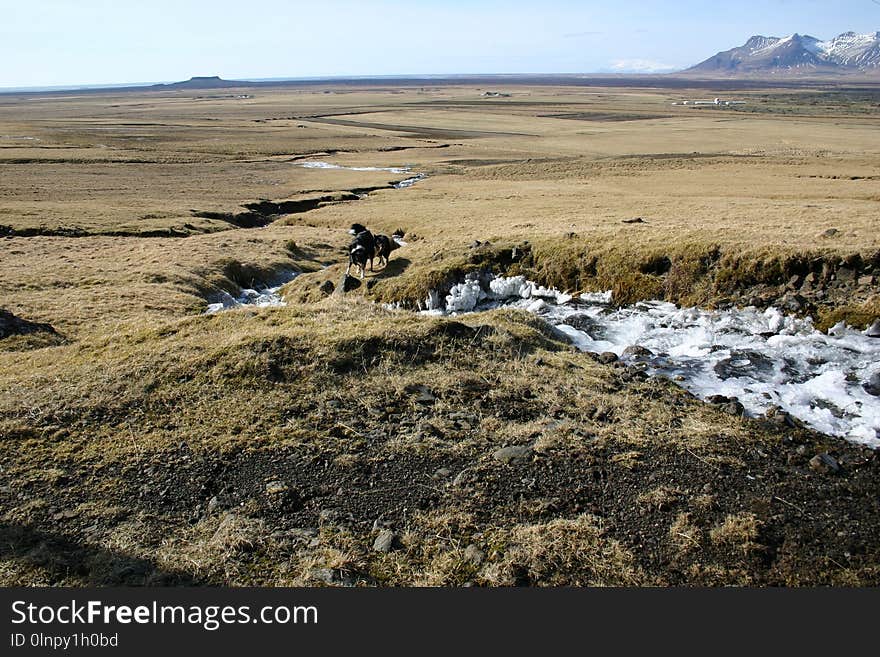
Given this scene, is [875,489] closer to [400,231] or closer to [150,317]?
[150,317]

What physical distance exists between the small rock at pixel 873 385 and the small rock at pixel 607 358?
4.94 metres

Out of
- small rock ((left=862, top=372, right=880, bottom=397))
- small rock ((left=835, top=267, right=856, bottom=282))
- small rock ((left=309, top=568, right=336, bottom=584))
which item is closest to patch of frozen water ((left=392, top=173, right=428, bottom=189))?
small rock ((left=835, top=267, right=856, bottom=282))

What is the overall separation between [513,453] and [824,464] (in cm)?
492

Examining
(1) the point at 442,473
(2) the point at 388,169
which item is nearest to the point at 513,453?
(1) the point at 442,473

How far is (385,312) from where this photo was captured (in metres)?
16.9

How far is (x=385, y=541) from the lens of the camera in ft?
25.1

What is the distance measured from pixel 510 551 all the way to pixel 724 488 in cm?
362

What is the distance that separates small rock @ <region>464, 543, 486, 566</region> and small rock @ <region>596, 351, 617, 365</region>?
7249 mm

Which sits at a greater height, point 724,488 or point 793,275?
point 793,275

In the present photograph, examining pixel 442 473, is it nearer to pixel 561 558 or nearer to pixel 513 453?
pixel 513 453

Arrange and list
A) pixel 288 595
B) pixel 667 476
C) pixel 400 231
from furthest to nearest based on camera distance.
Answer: pixel 400 231 → pixel 667 476 → pixel 288 595

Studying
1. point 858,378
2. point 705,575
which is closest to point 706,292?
point 858,378

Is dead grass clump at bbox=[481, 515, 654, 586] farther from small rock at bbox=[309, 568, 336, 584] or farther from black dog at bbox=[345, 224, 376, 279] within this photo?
black dog at bbox=[345, 224, 376, 279]

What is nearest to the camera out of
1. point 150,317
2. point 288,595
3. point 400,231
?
point 288,595
